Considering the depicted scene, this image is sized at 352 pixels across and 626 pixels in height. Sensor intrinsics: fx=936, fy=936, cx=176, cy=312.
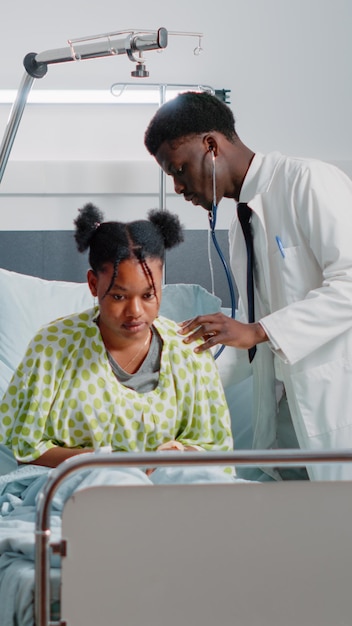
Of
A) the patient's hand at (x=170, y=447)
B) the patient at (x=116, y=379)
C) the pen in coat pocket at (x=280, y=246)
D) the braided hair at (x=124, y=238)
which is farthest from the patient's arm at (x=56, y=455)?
the pen in coat pocket at (x=280, y=246)

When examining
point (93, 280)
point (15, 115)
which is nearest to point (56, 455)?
point (93, 280)

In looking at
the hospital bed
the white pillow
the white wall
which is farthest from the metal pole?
the hospital bed

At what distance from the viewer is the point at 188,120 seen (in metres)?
2.36

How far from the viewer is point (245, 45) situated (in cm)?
358

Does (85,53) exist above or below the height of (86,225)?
above

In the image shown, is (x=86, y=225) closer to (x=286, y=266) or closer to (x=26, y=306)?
(x=286, y=266)

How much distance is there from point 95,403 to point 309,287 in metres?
0.62

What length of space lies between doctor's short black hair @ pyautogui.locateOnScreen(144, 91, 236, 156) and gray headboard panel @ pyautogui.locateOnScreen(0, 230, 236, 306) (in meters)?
1.23

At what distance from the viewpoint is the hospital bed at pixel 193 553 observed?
147cm

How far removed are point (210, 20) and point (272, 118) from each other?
1.44ft

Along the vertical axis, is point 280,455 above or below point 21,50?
below

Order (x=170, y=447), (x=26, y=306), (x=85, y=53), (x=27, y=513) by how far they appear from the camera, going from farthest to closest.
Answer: (x=26, y=306)
(x=85, y=53)
(x=170, y=447)
(x=27, y=513)

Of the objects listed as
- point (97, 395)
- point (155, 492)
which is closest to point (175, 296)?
point (97, 395)

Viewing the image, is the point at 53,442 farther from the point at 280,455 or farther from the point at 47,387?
the point at 280,455
